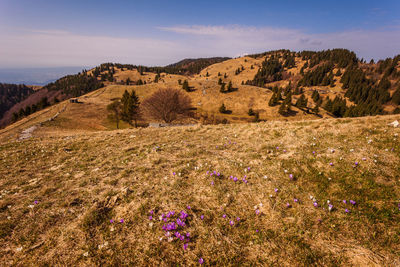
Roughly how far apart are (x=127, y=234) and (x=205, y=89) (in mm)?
95189

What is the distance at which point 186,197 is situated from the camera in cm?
602

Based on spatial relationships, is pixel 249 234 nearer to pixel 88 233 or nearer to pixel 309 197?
pixel 309 197

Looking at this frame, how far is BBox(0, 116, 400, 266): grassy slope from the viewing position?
4.05 metres

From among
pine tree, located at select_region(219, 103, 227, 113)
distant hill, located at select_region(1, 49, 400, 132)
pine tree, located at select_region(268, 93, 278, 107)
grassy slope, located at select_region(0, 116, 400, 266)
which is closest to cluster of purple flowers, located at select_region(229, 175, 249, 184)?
grassy slope, located at select_region(0, 116, 400, 266)

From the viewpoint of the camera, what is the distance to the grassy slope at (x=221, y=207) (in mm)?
4055

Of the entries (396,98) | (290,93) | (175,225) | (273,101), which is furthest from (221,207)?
(396,98)

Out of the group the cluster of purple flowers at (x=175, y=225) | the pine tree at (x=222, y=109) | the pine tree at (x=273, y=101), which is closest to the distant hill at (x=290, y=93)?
the pine tree at (x=273, y=101)

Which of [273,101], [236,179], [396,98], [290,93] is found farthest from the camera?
[396,98]

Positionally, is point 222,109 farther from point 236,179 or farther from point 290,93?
point 236,179

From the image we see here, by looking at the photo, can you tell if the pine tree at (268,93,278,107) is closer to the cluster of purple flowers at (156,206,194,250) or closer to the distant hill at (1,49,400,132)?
the distant hill at (1,49,400,132)

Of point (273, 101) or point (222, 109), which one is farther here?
point (273, 101)

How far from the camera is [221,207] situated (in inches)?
214

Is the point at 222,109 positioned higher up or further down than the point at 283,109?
further down

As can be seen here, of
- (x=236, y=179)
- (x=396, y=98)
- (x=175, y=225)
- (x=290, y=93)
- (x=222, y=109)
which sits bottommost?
(x=222, y=109)
